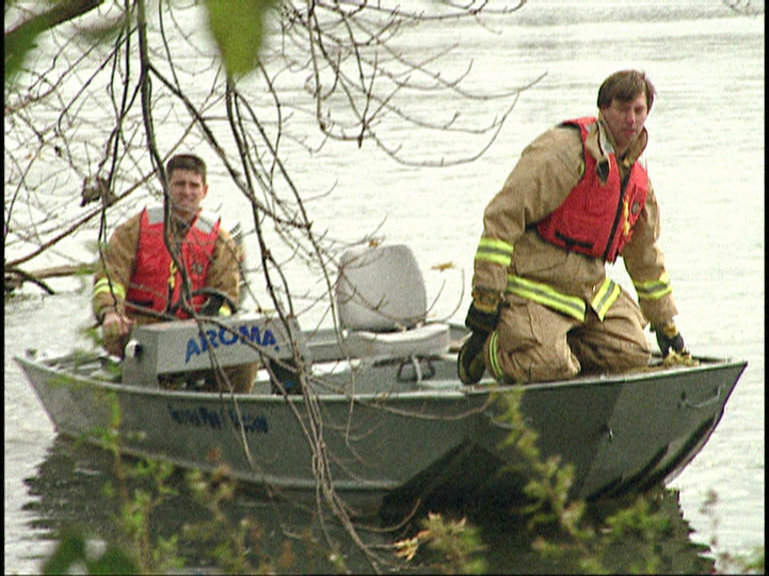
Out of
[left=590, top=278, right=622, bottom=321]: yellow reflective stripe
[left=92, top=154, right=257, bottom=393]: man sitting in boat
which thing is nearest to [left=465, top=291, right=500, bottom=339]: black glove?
[left=590, top=278, right=622, bottom=321]: yellow reflective stripe

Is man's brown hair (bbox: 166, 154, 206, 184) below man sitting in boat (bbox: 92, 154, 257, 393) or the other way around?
the other way around

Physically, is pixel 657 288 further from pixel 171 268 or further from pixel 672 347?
pixel 171 268

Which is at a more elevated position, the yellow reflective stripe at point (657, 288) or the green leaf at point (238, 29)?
the green leaf at point (238, 29)

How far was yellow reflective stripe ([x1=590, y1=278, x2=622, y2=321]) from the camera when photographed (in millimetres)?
6633

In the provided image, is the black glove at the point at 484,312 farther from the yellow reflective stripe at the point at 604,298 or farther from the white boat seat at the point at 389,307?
the white boat seat at the point at 389,307

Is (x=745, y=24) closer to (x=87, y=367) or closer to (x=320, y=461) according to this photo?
(x=87, y=367)

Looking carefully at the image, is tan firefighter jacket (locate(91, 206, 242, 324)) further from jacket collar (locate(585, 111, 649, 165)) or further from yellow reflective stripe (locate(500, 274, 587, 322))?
jacket collar (locate(585, 111, 649, 165))

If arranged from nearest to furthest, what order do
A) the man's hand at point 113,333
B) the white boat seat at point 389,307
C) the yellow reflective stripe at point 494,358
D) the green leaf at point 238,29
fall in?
the green leaf at point 238,29, the yellow reflective stripe at point 494,358, the man's hand at point 113,333, the white boat seat at point 389,307

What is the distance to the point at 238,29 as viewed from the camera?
1357mm

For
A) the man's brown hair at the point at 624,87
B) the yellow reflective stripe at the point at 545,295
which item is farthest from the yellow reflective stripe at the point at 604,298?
the man's brown hair at the point at 624,87

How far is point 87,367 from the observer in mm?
8922

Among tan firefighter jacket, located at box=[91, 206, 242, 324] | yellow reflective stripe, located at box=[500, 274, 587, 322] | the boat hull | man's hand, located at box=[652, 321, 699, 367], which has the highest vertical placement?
tan firefighter jacket, located at box=[91, 206, 242, 324]

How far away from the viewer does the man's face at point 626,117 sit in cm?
625

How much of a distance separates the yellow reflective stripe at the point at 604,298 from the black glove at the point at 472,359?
0.47 meters
